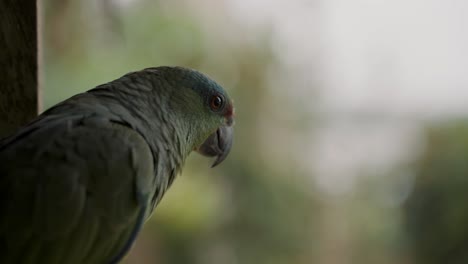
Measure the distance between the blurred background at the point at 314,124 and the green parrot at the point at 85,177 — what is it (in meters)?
1.14

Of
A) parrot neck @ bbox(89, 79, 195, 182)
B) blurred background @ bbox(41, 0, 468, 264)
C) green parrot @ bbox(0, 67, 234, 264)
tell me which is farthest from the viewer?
blurred background @ bbox(41, 0, 468, 264)

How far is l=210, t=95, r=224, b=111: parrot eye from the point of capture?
814mm

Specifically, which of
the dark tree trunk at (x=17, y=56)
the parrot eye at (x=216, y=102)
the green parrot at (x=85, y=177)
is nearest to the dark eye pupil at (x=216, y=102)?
the parrot eye at (x=216, y=102)

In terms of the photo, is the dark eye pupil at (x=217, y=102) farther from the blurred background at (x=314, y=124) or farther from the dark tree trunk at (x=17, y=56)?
the blurred background at (x=314, y=124)

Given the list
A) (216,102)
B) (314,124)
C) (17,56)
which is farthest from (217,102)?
(314,124)

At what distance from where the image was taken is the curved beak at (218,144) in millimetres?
852

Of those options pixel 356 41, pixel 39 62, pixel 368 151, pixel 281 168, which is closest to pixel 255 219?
pixel 281 168

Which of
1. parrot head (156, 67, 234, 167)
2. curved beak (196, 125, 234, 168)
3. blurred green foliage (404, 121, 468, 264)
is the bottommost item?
blurred green foliage (404, 121, 468, 264)

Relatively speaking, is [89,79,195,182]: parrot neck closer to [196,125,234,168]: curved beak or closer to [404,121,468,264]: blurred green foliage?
[196,125,234,168]: curved beak

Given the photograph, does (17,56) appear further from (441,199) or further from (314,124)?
(441,199)

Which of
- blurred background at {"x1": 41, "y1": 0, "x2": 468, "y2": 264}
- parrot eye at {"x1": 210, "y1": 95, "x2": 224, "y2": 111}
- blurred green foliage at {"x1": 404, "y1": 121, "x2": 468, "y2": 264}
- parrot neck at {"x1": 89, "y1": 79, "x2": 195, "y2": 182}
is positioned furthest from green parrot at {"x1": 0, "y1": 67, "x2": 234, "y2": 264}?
blurred green foliage at {"x1": 404, "y1": 121, "x2": 468, "y2": 264}

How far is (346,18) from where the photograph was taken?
2.01 meters

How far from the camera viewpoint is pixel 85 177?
1.88ft

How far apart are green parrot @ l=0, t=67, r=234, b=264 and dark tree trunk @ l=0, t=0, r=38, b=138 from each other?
2.5 inches
